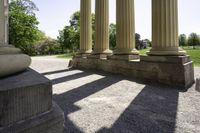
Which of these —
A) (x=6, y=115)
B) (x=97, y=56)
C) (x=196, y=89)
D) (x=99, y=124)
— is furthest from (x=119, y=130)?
(x=97, y=56)

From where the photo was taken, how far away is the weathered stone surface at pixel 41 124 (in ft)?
11.6

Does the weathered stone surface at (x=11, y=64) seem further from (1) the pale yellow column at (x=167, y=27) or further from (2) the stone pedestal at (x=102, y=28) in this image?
(2) the stone pedestal at (x=102, y=28)

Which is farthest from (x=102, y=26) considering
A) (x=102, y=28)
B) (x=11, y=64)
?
(x=11, y=64)

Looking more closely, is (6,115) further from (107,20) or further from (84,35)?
(84,35)

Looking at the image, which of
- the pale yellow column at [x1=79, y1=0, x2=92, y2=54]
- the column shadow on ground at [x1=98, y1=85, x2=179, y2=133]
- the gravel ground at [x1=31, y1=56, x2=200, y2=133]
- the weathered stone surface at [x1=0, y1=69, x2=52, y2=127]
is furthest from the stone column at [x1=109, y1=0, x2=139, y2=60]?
the weathered stone surface at [x1=0, y1=69, x2=52, y2=127]

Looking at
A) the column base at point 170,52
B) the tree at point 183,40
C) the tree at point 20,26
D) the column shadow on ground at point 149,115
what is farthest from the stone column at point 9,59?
the tree at point 183,40

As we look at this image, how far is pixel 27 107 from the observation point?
3812 millimetres

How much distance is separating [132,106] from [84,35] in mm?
19182

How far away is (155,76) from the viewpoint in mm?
12961

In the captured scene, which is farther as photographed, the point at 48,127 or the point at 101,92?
the point at 101,92

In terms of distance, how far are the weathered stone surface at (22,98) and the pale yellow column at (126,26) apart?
44.3 feet

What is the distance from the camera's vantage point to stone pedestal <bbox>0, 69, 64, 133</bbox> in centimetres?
350

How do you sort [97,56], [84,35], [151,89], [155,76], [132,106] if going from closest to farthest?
[132,106]
[151,89]
[155,76]
[97,56]
[84,35]

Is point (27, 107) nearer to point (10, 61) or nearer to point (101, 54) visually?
point (10, 61)
